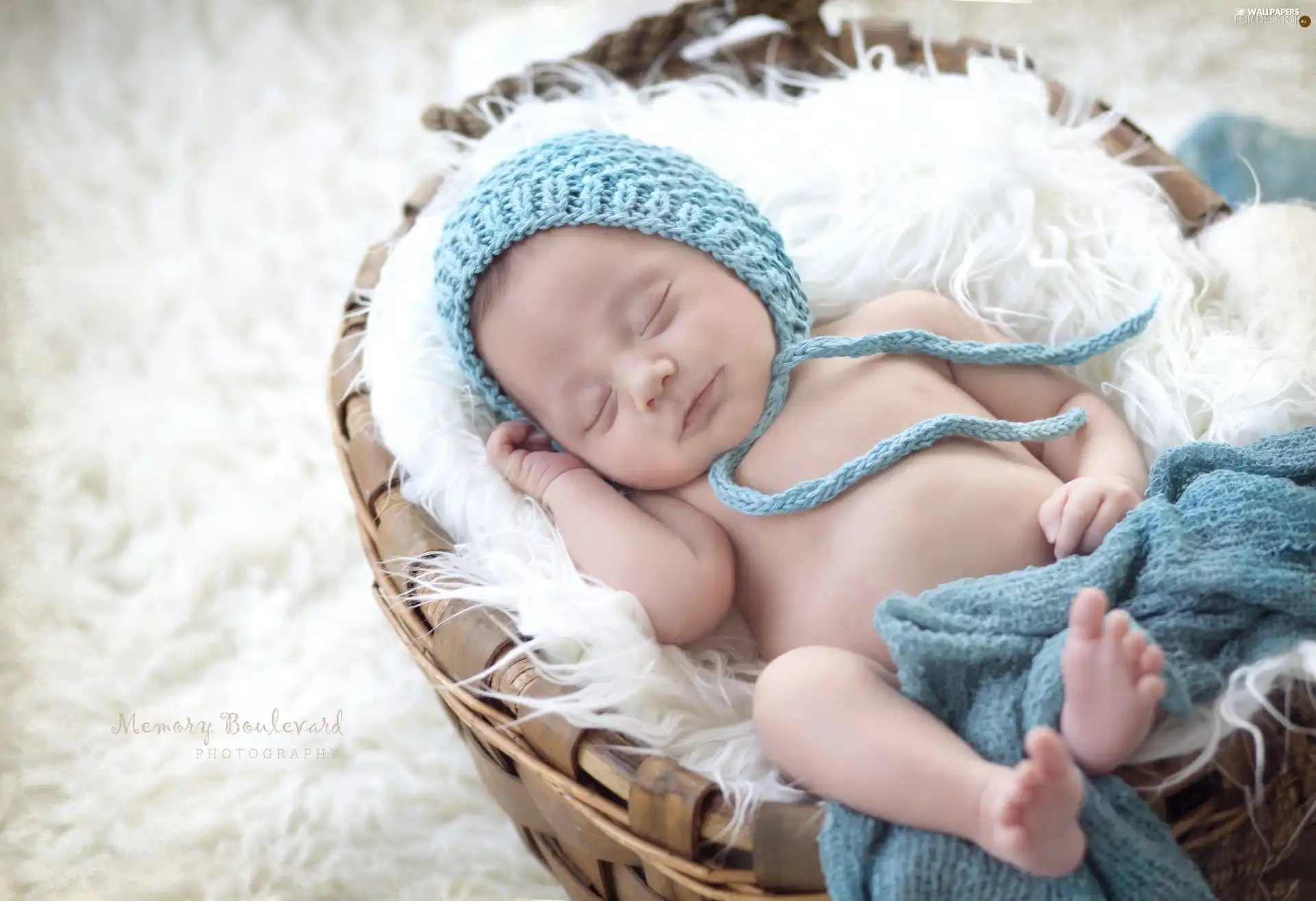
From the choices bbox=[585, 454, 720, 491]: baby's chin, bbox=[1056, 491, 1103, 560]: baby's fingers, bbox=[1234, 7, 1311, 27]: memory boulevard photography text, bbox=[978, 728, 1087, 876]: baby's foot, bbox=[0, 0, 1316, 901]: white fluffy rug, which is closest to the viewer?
bbox=[978, 728, 1087, 876]: baby's foot

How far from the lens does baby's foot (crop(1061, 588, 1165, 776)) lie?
0.66m

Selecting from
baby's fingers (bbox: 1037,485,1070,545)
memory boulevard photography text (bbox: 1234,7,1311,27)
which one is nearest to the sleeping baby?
baby's fingers (bbox: 1037,485,1070,545)

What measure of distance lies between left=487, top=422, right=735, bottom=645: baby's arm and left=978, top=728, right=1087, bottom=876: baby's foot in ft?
1.01

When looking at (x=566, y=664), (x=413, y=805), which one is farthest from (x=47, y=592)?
(x=566, y=664)

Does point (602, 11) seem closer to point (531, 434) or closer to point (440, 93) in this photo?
point (440, 93)

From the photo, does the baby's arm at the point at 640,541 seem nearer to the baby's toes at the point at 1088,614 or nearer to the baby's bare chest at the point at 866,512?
the baby's bare chest at the point at 866,512

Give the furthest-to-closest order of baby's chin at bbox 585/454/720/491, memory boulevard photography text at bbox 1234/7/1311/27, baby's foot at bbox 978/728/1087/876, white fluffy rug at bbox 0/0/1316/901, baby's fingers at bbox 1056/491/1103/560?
memory boulevard photography text at bbox 1234/7/1311/27 → white fluffy rug at bbox 0/0/1316/901 → baby's chin at bbox 585/454/720/491 → baby's fingers at bbox 1056/491/1103/560 → baby's foot at bbox 978/728/1087/876

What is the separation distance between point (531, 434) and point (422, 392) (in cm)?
11

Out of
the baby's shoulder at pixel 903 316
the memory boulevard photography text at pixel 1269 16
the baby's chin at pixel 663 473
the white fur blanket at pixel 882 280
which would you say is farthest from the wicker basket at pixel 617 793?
the memory boulevard photography text at pixel 1269 16

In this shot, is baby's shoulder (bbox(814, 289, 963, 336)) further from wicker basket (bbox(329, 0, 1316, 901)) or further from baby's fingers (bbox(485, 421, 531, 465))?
wicker basket (bbox(329, 0, 1316, 901))

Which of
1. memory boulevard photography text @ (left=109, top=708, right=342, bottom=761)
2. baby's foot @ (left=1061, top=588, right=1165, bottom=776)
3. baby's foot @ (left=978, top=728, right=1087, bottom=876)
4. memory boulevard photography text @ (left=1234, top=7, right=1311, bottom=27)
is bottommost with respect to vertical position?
memory boulevard photography text @ (left=109, top=708, right=342, bottom=761)

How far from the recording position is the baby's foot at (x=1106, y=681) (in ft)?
2.16

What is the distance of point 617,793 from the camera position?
0.76m

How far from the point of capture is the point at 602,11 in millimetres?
1687
